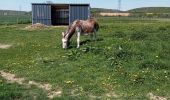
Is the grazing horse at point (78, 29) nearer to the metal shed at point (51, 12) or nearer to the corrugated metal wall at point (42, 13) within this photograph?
the metal shed at point (51, 12)

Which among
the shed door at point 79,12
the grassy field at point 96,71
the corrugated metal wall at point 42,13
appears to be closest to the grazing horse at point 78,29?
the grassy field at point 96,71

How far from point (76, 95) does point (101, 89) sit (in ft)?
3.14

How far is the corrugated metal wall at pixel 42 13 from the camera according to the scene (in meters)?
48.0

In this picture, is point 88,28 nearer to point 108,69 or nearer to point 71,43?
point 71,43

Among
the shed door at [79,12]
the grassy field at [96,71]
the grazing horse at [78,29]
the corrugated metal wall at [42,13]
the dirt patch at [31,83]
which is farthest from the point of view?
the corrugated metal wall at [42,13]

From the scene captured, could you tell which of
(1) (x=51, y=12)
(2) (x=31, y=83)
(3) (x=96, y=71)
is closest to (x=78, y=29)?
(3) (x=96, y=71)

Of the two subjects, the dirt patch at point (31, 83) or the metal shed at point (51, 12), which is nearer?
the dirt patch at point (31, 83)

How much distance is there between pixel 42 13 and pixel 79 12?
14.1 feet

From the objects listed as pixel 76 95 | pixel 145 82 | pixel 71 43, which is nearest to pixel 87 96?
pixel 76 95

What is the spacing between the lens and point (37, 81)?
50.4ft

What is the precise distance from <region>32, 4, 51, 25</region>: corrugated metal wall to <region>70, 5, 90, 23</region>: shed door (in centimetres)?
283

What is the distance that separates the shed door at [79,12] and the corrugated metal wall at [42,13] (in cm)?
283

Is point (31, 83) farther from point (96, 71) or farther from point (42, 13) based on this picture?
point (42, 13)

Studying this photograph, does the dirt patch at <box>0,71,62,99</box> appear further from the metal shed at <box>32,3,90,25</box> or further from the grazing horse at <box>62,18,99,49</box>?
the metal shed at <box>32,3,90,25</box>
